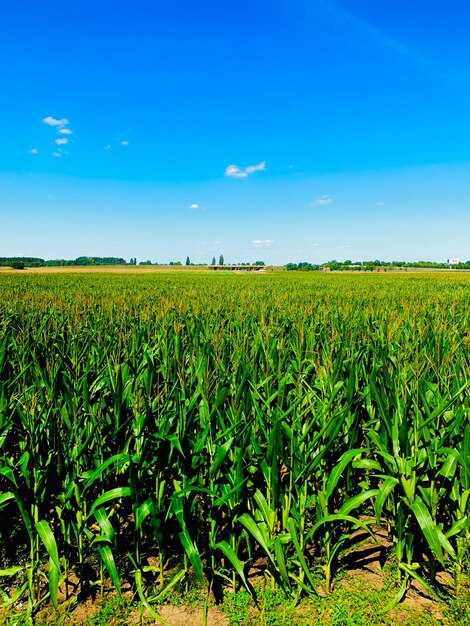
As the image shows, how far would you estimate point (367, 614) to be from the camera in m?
2.46

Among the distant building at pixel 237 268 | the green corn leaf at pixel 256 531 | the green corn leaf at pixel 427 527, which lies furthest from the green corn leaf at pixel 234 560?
the distant building at pixel 237 268

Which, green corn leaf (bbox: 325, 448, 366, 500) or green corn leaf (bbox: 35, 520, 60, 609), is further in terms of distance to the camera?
green corn leaf (bbox: 325, 448, 366, 500)

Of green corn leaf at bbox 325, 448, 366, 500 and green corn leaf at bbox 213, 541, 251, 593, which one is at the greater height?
green corn leaf at bbox 325, 448, 366, 500

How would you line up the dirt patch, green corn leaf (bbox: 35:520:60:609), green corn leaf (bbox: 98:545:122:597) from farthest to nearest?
the dirt patch
green corn leaf (bbox: 98:545:122:597)
green corn leaf (bbox: 35:520:60:609)

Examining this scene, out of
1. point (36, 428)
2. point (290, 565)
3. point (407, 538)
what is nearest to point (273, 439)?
point (290, 565)

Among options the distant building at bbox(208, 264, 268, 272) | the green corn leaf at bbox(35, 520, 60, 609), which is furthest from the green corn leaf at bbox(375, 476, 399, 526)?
the distant building at bbox(208, 264, 268, 272)

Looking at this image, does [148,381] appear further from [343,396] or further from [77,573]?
[343,396]

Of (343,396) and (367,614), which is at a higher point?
(343,396)

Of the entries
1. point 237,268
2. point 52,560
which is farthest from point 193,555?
point 237,268

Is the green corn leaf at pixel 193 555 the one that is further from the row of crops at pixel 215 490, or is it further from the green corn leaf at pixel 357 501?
Answer: the green corn leaf at pixel 357 501

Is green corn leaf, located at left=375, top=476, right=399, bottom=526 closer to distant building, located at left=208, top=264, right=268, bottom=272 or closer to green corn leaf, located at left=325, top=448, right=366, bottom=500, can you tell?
green corn leaf, located at left=325, top=448, right=366, bottom=500

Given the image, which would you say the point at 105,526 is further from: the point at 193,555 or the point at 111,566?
the point at 193,555

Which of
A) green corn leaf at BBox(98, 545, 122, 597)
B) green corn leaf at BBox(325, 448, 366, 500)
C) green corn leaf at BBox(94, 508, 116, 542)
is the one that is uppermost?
green corn leaf at BBox(325, 448, 366, 500)

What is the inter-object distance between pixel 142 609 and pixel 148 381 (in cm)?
163
